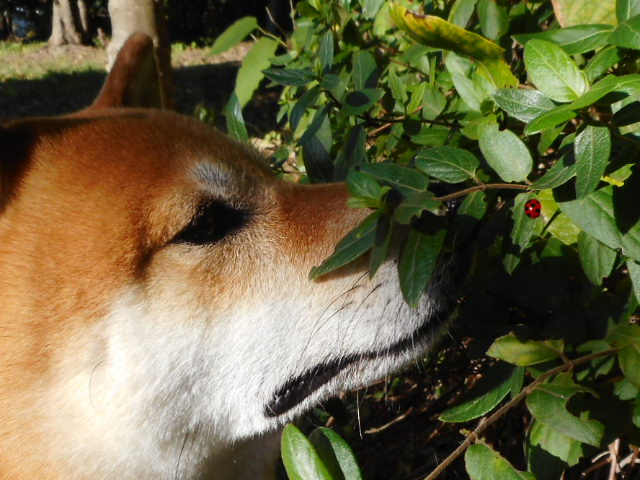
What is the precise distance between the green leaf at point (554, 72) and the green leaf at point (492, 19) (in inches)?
20.9

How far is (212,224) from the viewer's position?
2064mm

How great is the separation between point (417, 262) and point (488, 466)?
487 mm

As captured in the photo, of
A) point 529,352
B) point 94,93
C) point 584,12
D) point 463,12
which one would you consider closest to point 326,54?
point 463,12

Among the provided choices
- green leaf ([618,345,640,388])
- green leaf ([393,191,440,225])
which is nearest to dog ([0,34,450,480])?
green leaf ([393,191,440,225])

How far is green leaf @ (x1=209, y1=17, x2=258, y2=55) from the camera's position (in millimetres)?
2812

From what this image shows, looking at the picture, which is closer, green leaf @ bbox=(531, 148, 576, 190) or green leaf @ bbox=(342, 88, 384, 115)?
green leaf @ bbox=(531, 148, 576, 190)

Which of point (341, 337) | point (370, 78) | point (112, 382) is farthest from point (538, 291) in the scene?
point (112, 382)

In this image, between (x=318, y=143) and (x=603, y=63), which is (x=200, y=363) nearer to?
(x=318, y=143)

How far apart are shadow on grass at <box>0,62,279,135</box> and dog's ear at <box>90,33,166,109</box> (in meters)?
8.47

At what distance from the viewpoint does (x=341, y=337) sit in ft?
6.64

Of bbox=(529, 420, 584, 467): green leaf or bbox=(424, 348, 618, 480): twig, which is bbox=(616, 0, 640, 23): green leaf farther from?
bbox=(529, 420, 584, 467): green leaf

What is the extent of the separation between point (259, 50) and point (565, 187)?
1922 millimetres

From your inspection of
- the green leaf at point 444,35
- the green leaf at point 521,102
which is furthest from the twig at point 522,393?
the green leaf at point 444,35

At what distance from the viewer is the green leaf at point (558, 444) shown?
4.90 ft
